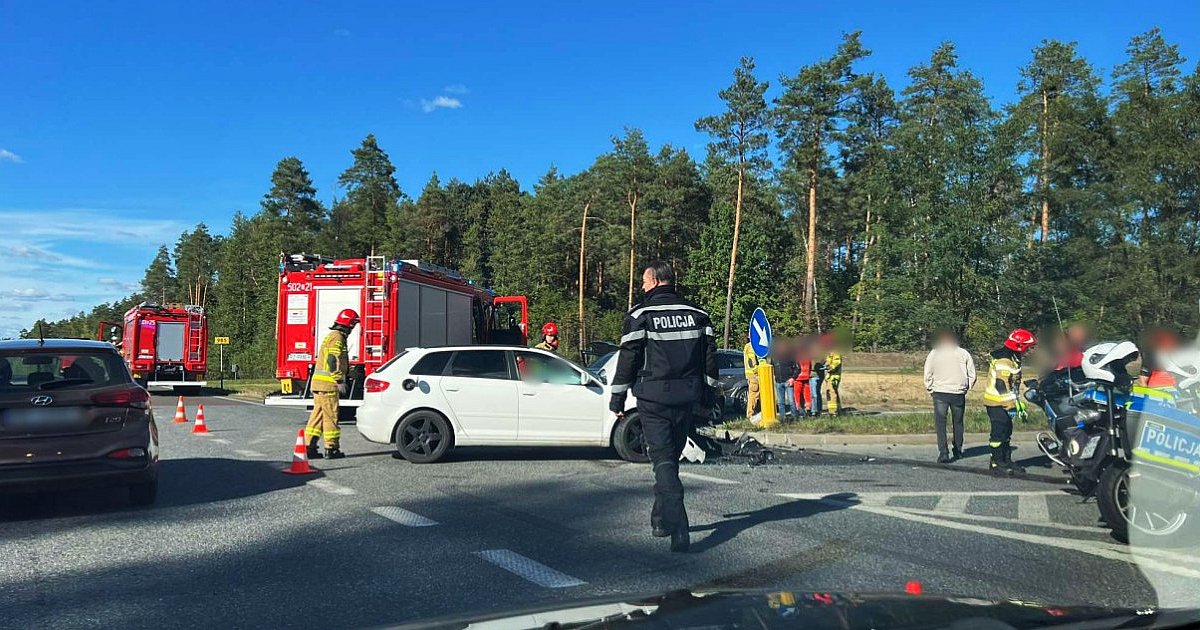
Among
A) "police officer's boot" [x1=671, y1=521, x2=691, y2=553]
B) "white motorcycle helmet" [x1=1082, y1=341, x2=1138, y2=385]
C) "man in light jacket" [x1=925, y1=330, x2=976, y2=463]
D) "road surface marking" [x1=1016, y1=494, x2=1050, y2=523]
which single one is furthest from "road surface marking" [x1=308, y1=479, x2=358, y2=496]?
"man in light jacket" [x1=925, y1=330, x2=976, y2=463]

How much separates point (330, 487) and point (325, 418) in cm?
198

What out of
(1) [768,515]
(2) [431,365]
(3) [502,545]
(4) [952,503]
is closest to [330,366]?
A: (2) [431,365]

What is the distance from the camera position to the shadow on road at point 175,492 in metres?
7.16

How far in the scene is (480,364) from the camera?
33.5 ft

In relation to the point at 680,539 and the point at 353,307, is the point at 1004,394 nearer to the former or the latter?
the point at 680,539

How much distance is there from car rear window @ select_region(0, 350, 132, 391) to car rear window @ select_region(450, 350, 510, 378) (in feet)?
12.3

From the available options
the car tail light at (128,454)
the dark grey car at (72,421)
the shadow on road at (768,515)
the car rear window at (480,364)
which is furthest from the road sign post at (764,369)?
the car tail light at (128,454)

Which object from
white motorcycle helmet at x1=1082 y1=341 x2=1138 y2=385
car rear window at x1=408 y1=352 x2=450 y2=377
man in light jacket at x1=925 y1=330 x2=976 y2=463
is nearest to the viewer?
white motorcycle helmet at x1=1082 y1=341 x2=1138 y2=385

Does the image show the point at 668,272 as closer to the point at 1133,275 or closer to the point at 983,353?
the point at 983,353

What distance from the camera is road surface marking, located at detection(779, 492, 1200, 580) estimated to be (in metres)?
5.42

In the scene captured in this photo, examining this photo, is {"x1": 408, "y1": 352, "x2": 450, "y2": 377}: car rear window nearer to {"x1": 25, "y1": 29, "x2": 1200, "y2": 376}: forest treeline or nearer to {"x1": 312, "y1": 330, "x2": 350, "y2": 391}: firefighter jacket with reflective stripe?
{"x1": 312, "y1": 330, "x2": 350, "y2": 391}: firefighter jacket with reflective stripe

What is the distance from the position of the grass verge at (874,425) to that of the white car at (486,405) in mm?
3516

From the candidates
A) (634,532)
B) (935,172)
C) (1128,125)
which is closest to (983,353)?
(935,172)

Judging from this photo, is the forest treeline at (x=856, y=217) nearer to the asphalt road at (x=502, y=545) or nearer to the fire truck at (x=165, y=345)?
the asphalt road at (x=502, y=545)
